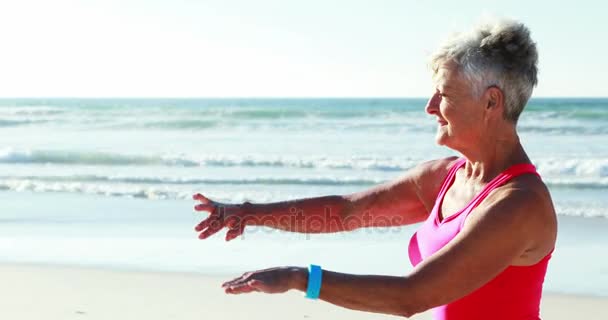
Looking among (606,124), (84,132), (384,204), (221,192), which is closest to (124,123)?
(84,132)

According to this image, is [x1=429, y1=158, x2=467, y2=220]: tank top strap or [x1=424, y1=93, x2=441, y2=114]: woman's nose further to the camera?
[x1=429, y1=158, x2=467, y2=220]: tank top strap

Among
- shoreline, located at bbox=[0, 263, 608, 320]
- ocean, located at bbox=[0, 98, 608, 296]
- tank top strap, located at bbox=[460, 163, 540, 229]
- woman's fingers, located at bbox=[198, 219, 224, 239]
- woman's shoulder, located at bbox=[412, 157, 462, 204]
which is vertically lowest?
tank top strap, located at bbox=[460, 163, 540, 229]

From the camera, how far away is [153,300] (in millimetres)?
6020

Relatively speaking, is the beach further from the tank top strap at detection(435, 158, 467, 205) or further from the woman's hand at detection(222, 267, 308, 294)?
the woman's hand at detection(222, 267, 308, 294)

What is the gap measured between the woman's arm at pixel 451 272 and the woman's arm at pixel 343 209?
541mm

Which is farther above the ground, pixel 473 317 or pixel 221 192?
pixel 221 192

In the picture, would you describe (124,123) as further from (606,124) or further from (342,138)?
(606,124)

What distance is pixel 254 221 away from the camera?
244 centimetres

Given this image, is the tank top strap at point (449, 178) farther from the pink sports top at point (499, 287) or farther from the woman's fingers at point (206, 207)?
the woman's fingers at point (206, 207)

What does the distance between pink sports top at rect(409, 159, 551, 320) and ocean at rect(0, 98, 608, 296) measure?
433 cm

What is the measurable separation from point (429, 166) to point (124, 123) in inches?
1082

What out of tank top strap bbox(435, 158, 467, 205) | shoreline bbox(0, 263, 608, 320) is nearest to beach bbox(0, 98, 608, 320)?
shoreline bbox(0, 263, 608, 320)

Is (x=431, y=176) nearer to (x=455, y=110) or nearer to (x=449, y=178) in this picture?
(x=449, y=178)

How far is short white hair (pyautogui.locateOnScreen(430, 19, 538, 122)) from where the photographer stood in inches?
74.9
